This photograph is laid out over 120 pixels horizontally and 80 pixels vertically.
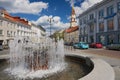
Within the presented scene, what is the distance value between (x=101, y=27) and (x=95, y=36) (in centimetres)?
457

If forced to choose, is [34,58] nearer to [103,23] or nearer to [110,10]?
[110,10]

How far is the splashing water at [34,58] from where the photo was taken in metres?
11.4

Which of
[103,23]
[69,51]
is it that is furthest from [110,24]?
[69,51]

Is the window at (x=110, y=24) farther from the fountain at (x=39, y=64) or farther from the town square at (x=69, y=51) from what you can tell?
the fountain at (x=39, y=64)

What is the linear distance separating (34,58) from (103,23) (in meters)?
39.6

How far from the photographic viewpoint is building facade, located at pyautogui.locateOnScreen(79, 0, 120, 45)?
42.4 m

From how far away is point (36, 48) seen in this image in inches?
488

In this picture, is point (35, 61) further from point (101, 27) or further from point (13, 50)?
point (101, 27)

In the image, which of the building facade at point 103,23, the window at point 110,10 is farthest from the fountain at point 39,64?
the window at point 110,10

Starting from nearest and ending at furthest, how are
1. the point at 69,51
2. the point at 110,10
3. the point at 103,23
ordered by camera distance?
the point at 69,51
the point at 110,10
the point at 103,23

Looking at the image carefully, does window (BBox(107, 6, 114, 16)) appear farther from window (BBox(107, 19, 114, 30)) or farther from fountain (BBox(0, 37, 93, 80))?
fountain (BBox(0, 37, 93, 80))

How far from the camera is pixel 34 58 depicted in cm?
1192

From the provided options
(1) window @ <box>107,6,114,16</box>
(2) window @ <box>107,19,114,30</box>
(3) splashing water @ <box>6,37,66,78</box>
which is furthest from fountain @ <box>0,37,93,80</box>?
(1) window @ <box>107,6,114,16</box>

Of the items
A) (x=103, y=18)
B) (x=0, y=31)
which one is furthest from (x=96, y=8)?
(x=0, y=31)
